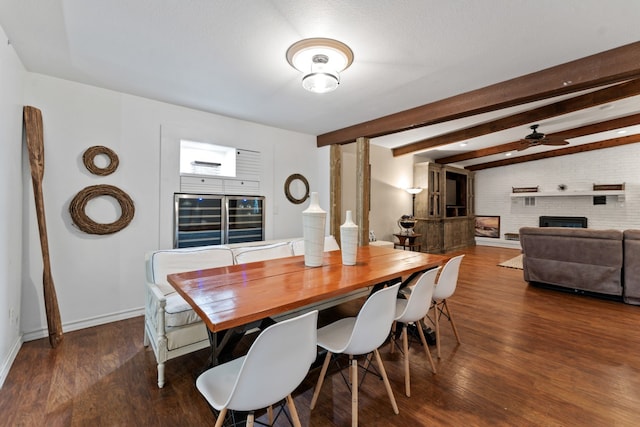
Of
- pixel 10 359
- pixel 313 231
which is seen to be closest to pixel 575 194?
pixel 313 231

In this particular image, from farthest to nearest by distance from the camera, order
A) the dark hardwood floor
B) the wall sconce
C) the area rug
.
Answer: the wall sconce
the area rug
the dark hardwood floor

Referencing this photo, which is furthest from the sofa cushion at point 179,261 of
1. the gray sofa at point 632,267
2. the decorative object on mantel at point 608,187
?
the decorative object on mantel at point 608,187

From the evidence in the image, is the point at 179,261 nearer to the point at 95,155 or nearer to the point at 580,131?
the point at 95,155

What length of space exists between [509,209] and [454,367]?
768 centimetres

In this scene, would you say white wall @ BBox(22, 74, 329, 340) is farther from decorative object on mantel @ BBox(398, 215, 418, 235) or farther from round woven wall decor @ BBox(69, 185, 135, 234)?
decorative object on mantel @ BBox(398, 215, 418, 235)

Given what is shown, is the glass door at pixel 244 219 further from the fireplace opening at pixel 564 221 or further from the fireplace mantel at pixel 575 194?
the fireplace opening at pixel 564 221

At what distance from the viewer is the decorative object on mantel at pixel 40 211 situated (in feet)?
7.86

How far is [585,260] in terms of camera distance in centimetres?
380

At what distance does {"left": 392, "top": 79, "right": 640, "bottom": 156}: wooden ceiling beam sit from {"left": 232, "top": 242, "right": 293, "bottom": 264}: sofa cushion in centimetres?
406

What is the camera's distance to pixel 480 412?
5.45 ft

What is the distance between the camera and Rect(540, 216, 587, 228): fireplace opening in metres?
7.11

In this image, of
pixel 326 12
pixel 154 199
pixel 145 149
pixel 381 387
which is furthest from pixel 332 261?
pixel 145 149

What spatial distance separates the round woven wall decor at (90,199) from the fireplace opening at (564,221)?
9439 millimetres

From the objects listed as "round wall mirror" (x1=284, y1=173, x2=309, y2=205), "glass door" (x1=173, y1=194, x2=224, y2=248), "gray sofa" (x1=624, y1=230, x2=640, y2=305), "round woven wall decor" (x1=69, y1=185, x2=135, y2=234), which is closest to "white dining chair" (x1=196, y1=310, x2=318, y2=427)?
"round woven wall decor" (x1=69, y1=185, x2=135, y2=234)
